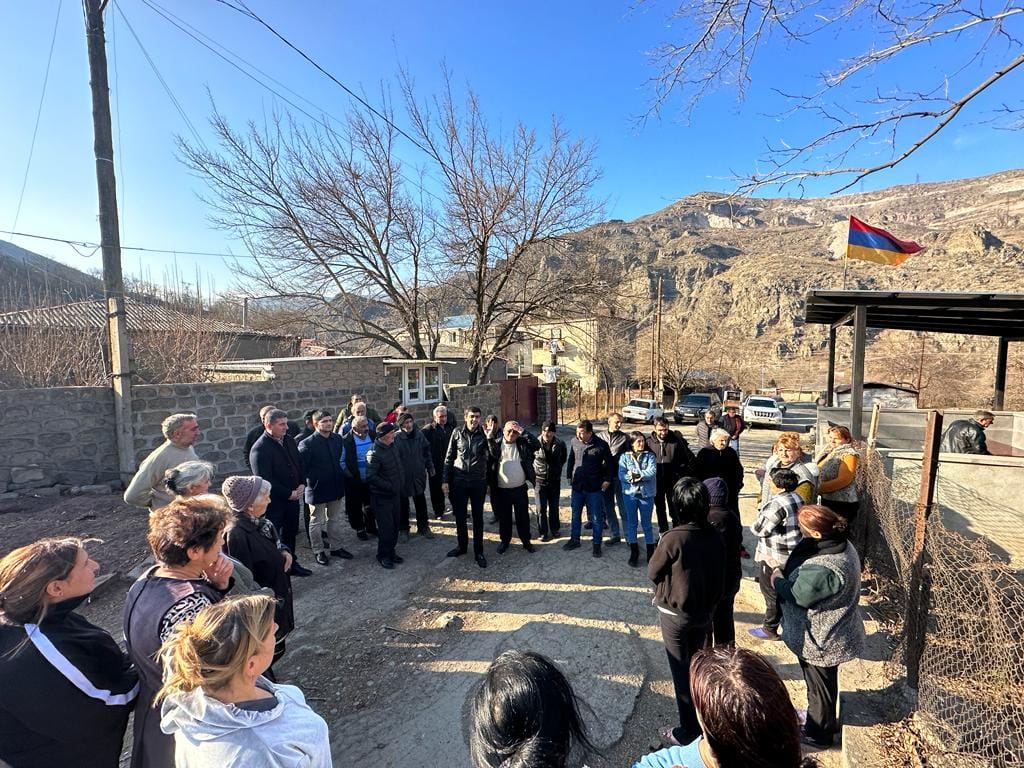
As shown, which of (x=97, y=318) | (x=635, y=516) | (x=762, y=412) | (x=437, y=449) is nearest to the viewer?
(x=635, y=516)

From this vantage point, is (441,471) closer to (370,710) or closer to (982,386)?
(370,710)

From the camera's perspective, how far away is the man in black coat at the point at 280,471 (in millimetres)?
4438

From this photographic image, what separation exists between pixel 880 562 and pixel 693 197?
3730 millimetres

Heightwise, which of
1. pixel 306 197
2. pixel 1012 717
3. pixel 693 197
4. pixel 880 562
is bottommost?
pixel 880 562

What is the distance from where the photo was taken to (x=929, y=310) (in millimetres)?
Answer: 7207

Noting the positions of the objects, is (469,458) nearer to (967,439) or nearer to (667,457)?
(667,457)

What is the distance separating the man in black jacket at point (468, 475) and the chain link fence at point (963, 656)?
3622mm

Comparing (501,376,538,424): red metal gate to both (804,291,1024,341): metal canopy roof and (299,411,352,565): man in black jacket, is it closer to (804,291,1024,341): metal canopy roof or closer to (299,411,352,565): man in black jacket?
(804,291,1024,341): metal canopy roof

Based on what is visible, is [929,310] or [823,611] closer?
[823,611]

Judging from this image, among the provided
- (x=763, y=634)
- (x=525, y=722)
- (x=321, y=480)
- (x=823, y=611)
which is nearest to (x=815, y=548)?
(x=823, y=611)

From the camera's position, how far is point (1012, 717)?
204 cm

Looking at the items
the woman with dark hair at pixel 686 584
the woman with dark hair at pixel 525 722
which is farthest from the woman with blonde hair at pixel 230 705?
the woman with dark hair at pixel 686 584

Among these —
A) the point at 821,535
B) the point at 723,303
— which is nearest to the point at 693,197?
the point at 821,535

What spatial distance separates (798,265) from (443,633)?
243 ft
